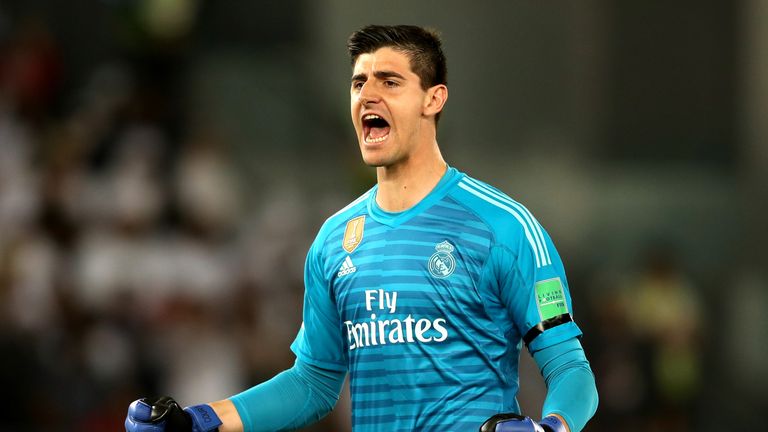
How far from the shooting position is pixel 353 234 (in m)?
4.46

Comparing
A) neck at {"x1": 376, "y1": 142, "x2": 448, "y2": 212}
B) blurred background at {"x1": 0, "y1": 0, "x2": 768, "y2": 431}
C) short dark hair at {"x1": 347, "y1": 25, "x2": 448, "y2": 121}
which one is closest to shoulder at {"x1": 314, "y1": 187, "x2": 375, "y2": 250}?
neck at {"x1": 376, "y1": 142, "x2": 448, "y2": 212}

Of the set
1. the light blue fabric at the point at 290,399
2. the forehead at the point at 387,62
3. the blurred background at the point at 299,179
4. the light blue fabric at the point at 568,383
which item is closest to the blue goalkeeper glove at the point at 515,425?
the light blue fabric at the point at 568,383

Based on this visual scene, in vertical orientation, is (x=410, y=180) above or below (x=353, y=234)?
above

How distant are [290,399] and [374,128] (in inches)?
40.0

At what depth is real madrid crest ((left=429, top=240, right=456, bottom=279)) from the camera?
418 cm

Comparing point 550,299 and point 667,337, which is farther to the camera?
point 667,337

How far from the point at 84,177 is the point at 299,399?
641 cm

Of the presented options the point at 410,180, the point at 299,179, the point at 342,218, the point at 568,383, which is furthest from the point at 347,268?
the point at 299,179

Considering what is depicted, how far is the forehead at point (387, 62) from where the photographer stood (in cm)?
433

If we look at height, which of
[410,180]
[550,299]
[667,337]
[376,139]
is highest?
[376,139]

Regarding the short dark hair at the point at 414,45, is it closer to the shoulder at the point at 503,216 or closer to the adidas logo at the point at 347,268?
the shoulder at the point at 503,216

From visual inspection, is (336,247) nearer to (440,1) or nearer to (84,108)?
(84,108)

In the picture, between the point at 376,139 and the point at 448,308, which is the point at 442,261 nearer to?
the point at 448,308

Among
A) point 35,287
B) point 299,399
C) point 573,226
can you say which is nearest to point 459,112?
point 573,226
